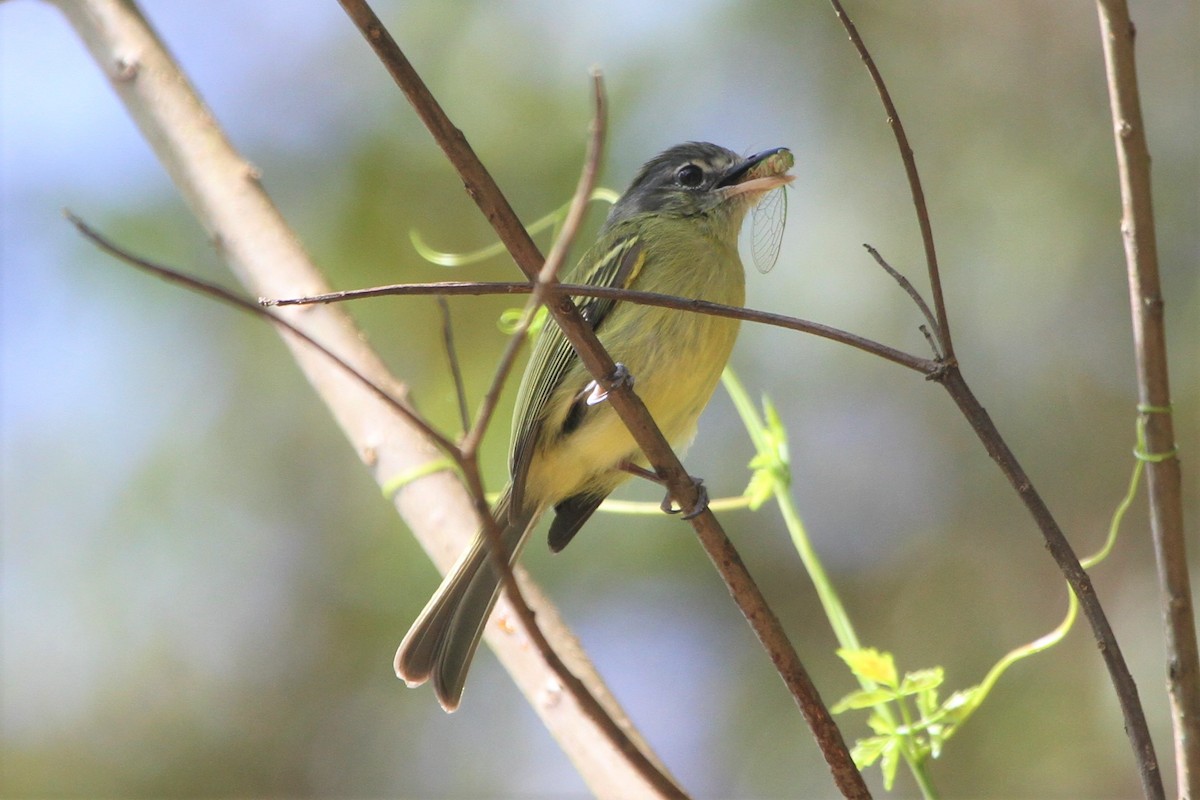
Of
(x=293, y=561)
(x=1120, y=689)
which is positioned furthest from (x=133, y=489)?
(x=1120, y=689)

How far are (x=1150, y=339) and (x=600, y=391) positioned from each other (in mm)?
1287

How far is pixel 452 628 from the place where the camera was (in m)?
2.71

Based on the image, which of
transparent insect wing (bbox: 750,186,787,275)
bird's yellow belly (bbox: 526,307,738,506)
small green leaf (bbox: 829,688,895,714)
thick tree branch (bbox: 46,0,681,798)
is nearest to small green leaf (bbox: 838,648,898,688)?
small green leaf (bbox: 829,688,895,714)

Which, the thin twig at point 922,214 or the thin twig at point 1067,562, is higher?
the thin twig at point 922,214

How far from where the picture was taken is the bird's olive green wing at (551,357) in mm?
2975

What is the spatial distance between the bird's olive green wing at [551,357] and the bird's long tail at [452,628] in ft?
0.70

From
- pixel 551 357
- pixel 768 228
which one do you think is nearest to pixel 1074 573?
pixel 768 228

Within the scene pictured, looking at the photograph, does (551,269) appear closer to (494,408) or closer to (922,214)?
(494,408)

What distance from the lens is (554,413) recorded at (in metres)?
3.08

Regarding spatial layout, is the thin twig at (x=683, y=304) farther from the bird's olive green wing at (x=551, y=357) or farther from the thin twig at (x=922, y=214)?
the bird's olive green wing at (x=551, y=357)

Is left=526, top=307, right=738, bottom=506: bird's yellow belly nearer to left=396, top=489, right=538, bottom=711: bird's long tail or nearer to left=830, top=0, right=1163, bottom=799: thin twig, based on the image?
left=396, top=489, right=538, bottom=711: bird's long tail

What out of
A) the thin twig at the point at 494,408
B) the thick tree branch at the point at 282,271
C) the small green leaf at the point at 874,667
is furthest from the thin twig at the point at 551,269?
the thick tree branch at the point at 282,271

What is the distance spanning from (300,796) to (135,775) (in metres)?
0.71

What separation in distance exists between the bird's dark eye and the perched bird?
35 mm
